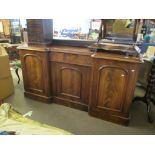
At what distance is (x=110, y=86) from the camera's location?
211 centimetres

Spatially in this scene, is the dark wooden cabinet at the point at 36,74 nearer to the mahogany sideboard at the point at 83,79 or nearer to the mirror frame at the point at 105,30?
the mahogany sideboard at the point at 83,79

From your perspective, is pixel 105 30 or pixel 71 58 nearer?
pixel 105 30

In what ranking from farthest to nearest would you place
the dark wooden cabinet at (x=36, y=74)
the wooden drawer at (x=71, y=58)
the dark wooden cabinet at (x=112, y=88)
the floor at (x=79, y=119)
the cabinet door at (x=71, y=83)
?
the dark wooden cabinet at (x=36, y=74) < the cabinet door at (x=71, y=83) < the wooden drawer at (x=71, y=58) < the floor at (x=79, y=119) < the dark wooden cabinet at (x=112, y=88)

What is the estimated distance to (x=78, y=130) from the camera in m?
2.11

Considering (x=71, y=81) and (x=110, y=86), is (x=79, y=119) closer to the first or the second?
(x=71, y=81)

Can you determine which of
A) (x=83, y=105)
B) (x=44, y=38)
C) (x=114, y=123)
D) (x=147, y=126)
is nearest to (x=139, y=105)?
(x=147, y=126)

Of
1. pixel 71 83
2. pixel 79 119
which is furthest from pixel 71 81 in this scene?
pixel 79 119

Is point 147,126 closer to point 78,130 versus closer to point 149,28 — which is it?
point 78,130

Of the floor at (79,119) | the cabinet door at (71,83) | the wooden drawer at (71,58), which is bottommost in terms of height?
the floor at (79,119)

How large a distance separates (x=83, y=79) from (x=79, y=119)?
614 mm

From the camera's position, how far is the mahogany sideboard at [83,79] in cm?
200

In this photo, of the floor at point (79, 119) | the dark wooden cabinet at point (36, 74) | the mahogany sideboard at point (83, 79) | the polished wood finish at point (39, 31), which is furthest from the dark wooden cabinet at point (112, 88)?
the polished wood finish at point (39, 31)
